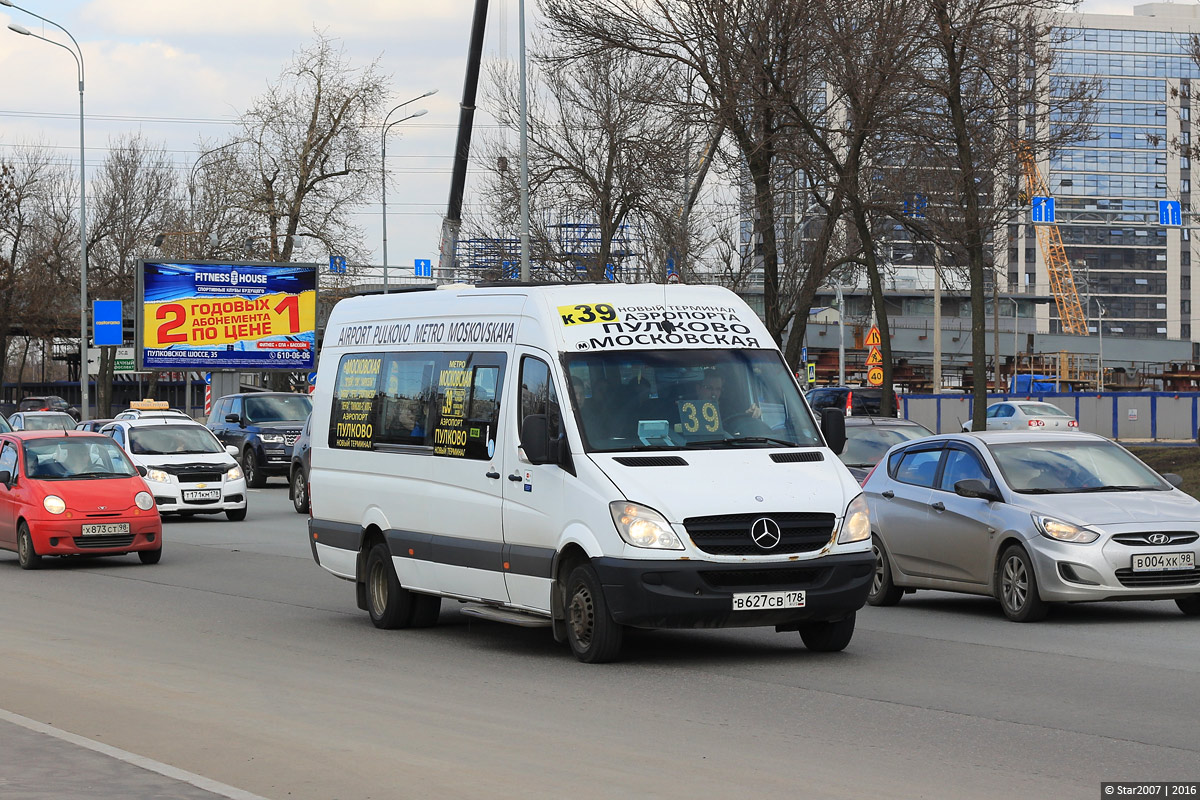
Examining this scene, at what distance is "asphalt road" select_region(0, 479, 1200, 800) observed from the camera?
23.3ft

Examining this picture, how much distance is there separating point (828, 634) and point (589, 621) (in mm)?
1702

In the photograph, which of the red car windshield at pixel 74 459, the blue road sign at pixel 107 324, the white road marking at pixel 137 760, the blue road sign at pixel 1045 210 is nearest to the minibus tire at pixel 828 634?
the white road marking at pixel 137 760

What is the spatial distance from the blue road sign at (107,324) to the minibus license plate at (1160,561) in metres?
55.3

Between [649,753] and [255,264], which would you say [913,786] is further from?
[255,264]

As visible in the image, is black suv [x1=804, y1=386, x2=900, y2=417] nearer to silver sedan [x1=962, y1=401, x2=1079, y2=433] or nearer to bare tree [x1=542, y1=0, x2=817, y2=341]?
silver sedan [x1=962, y1=401, x2=1079, y2=433]

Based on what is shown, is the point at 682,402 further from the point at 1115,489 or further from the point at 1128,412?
the point at 1128,412

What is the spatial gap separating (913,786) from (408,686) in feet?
13.3

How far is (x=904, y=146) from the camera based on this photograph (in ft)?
101

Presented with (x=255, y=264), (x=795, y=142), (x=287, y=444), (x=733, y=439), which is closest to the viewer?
(x=733, y=439)

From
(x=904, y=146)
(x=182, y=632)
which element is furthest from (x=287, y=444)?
(x=182, y=632)

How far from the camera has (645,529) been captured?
1018cm

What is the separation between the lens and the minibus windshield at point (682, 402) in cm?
1091

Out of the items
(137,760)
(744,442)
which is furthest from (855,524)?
(137,760)

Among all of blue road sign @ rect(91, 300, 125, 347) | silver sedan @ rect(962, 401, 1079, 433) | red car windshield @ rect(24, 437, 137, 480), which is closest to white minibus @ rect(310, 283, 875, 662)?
red car windshield @ rect(24, 437, 137, 480)
